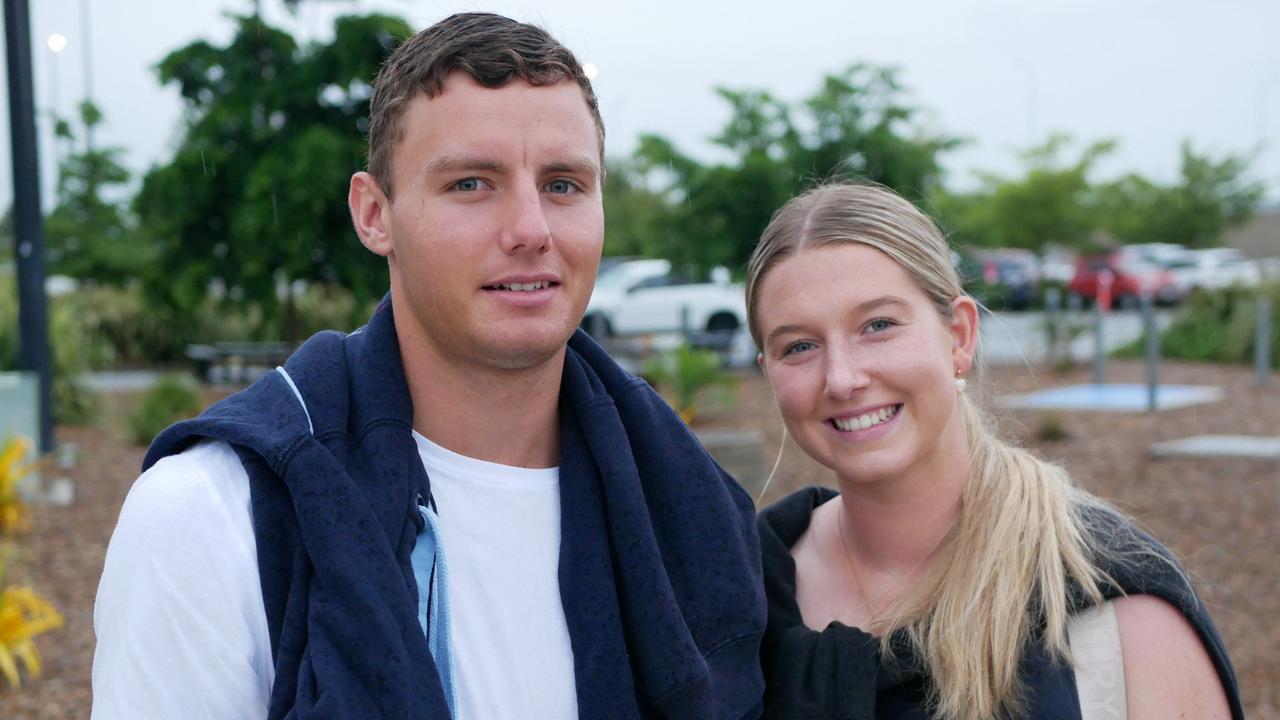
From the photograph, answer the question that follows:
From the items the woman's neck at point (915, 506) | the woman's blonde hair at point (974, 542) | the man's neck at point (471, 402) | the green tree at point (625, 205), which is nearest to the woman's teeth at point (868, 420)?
the woman's neck at point (915, 506)

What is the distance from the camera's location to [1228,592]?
679cm

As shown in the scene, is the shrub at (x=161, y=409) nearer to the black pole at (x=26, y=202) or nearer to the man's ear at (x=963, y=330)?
the black pole at (x=26, y=202)

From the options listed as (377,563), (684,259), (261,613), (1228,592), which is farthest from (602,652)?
(684,259)

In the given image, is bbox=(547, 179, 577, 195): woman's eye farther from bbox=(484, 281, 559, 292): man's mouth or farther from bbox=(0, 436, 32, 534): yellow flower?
bbox=(0, 436, 32, 534): yellow flower

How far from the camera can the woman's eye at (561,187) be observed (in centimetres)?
213

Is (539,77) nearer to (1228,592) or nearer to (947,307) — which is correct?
(947,307)

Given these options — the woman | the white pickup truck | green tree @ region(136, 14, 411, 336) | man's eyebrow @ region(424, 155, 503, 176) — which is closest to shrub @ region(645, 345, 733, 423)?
green tree @ region(136, 14, 411, 336)

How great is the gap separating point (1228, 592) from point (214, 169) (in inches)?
250

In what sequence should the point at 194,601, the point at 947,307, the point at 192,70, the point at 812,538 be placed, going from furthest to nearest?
the point at 192,70 → the point at 812,538 → the point at 947,307 → the point at 194,601

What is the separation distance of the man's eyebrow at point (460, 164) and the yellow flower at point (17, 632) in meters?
4.25

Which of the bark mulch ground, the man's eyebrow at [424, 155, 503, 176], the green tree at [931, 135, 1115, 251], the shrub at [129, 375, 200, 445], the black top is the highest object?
the green tree at [931, 135, 1115, 251]

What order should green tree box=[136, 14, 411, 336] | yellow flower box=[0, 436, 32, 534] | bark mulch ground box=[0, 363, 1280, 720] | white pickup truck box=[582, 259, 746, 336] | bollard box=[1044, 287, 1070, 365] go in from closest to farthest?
1. bark mulch ground box=[0, 363, 1280, 720]
2. green tree box=[136, 14, 411, 336]
3. yellow flower box=[0, 436, 32, 534]
4. bollard box=[1044, 287, 1070, 365]
5. white pickup truck box=[582, 259, 746, 336]

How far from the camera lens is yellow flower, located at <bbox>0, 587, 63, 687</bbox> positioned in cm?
528

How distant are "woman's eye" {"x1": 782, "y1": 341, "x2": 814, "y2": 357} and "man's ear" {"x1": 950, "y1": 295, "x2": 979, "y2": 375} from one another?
318 millimetres
